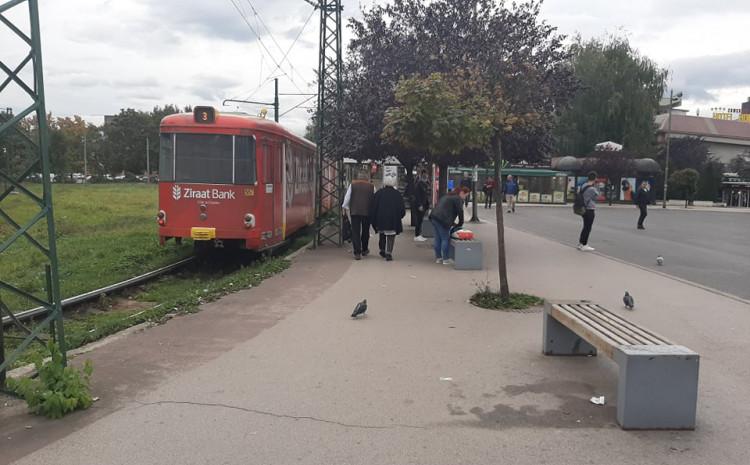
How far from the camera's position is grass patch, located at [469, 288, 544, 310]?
8.28m

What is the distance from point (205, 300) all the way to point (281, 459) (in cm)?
520

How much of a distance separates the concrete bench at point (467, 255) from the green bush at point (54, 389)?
7.95 metres

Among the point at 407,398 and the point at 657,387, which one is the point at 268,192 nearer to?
the point at 407,398

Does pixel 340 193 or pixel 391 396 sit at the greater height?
pixel 340 193

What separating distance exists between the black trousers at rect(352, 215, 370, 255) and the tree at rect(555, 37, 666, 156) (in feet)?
122

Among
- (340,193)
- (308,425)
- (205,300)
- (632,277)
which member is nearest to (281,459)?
(308,425)

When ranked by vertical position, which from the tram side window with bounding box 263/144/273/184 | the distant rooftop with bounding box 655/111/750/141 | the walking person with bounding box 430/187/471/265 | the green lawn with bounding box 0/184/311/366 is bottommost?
the green lawn with bounding box 0/184/311/366

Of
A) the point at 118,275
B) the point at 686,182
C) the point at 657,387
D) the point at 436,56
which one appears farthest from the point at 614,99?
the point at 657,387

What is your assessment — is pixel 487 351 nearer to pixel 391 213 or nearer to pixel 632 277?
pixel 632 277

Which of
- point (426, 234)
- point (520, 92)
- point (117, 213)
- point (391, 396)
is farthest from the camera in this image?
point (117, 213)

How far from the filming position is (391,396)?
5.01m

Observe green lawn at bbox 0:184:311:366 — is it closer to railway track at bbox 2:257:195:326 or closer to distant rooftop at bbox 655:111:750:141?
railway track at bbox 2:257:195:326

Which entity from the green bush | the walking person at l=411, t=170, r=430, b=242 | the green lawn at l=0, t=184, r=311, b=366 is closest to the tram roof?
the green lawn at l=0, t=184, r=311, b=366

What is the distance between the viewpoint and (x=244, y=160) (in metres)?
12.0
